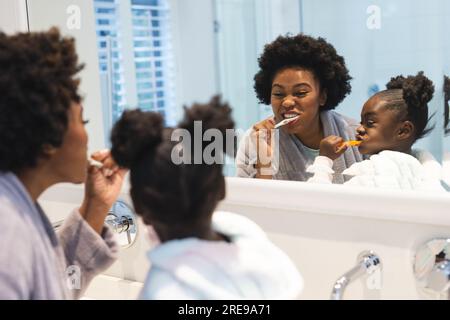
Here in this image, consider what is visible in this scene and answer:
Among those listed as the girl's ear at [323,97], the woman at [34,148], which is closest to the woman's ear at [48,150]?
the woman at [34,148]

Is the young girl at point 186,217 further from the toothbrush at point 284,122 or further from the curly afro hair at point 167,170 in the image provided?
the toothbrush at point 284,122

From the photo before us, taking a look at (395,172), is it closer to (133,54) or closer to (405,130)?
(405,130)

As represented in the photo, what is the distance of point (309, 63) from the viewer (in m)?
0.99

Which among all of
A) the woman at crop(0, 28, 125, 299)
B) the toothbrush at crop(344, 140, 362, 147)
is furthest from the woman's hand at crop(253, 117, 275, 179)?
the woman at crop(0, 28, 125, 299)

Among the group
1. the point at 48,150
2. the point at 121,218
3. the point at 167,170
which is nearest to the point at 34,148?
the point at 48,150

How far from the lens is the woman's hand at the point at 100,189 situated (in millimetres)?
742

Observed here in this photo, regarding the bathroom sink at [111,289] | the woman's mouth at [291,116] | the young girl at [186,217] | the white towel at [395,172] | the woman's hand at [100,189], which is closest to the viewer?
the young girl at [186,217]

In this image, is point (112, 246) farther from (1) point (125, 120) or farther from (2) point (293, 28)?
(2) point (293, 28)

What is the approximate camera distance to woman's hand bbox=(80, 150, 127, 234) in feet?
2.43

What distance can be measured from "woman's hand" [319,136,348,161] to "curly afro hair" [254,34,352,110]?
0.06 meters

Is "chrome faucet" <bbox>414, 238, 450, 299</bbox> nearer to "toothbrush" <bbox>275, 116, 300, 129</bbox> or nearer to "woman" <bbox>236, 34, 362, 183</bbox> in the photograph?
"woman" <bbox>236, 34, 362, 183</bbox>

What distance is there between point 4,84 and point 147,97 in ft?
1.94
